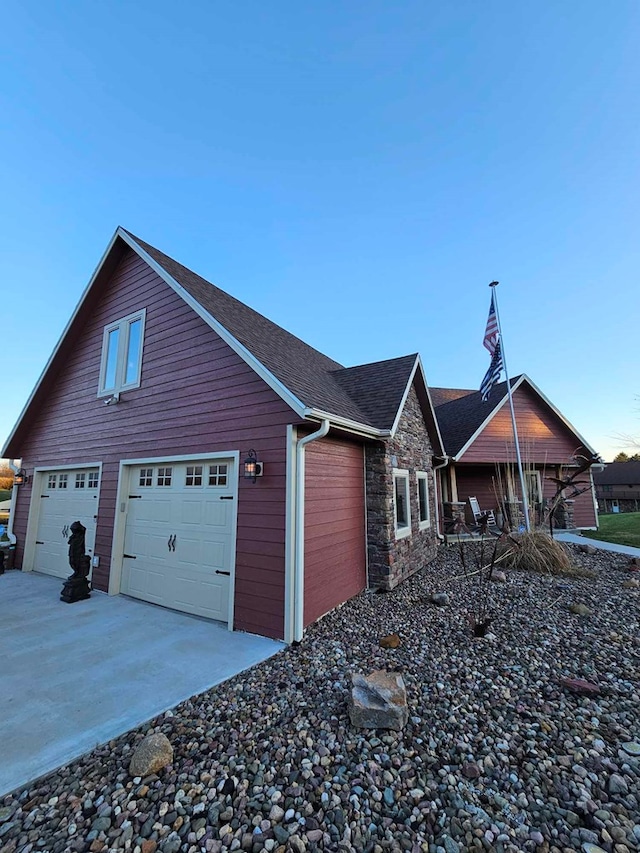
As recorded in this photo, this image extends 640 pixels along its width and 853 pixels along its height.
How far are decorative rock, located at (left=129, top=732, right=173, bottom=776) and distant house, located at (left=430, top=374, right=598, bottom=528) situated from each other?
11142 mm

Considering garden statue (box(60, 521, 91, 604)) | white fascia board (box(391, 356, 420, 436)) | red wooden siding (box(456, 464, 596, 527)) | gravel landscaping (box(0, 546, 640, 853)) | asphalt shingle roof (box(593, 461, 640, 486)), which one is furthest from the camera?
asphalt shingle roof (box(593, 461, 640, 486))

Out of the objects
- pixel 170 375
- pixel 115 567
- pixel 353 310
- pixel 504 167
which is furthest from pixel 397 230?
pixel 115 567

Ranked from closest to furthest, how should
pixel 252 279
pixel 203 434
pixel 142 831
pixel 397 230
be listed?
pixel 142 831 < pixel 203 434 < pixel 397 230 < pixel 252 279

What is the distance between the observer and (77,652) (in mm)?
4074

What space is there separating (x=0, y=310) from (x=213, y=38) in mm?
Result: 10503

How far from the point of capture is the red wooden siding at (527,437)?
1277cm

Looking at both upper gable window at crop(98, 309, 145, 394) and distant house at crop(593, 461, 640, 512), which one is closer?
upper gable window at crop(98, 309, 145, 394)

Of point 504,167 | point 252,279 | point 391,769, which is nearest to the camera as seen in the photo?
point 391,769

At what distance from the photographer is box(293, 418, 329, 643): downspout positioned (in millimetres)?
4316

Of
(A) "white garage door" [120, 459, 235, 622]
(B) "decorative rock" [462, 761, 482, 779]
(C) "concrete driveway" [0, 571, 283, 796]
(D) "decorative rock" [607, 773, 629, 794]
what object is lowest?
(C) "concrete driveway" [0, 571, 283, 796]

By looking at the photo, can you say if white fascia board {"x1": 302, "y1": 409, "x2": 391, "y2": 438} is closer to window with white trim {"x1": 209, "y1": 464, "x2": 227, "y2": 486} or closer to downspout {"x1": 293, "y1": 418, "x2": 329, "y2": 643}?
downspout {"x1": 293, "y1": 418, "x2": 329, "y2": 643}

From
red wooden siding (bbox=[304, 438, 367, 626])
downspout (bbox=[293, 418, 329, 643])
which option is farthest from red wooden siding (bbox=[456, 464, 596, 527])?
downspout (bbox=[293, 418, 329, 643])

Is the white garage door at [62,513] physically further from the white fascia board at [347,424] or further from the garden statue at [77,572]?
the white fascia board at [347,424]

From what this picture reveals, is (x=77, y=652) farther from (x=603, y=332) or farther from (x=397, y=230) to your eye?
(x=603, y=332)
